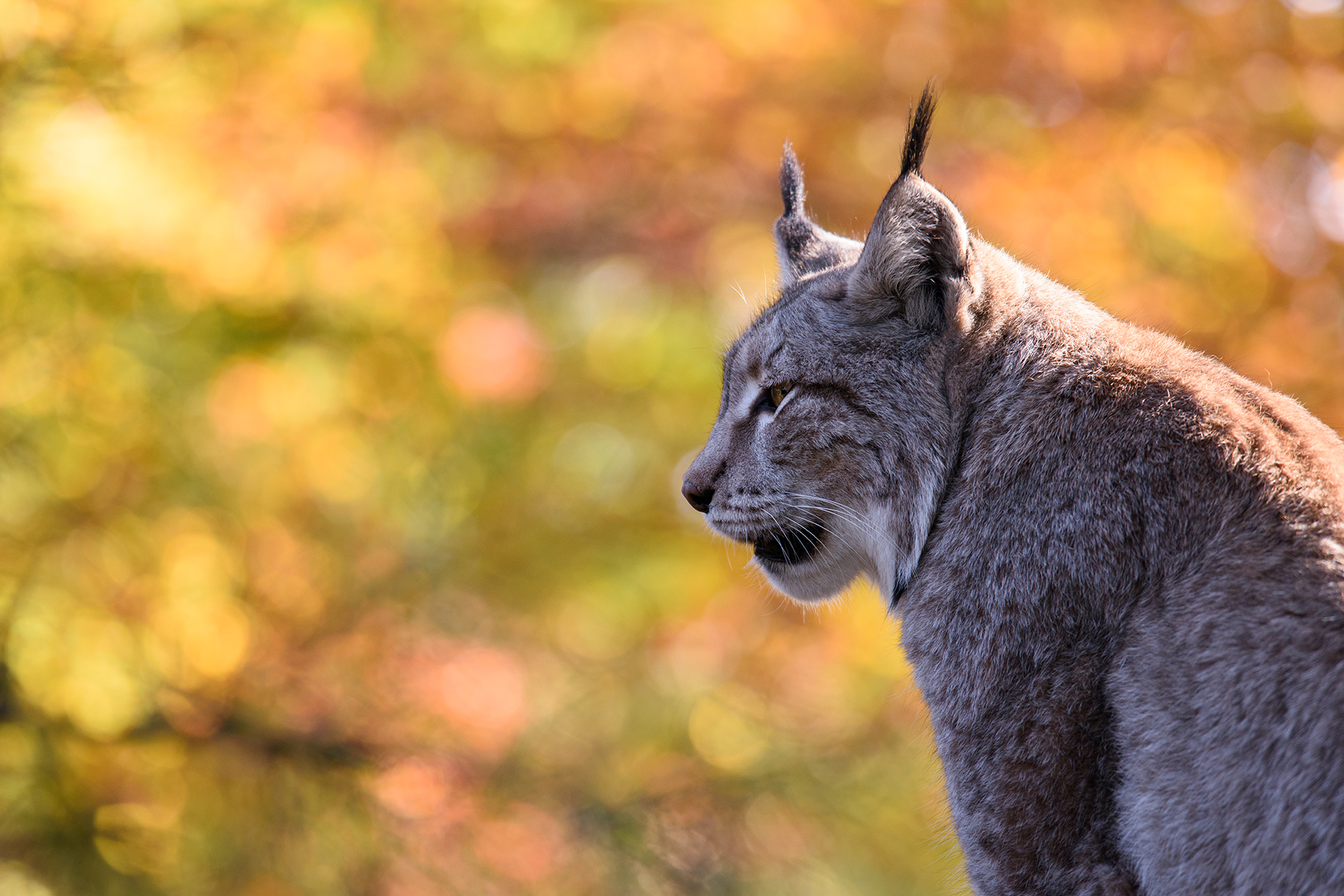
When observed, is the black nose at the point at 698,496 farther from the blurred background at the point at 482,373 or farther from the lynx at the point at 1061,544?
the blurred background at the point at 482,373

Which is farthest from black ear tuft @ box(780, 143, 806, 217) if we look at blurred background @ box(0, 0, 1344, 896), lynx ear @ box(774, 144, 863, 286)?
blurred background @ box(0, 0, 1344, 896)

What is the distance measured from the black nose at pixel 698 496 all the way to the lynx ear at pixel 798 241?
717mm

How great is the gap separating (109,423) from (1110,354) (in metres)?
3.73

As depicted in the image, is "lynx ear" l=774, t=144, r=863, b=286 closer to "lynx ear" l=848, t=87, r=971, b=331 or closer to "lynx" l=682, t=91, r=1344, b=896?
"lynx" l=682, t=91, r=1344, b=896

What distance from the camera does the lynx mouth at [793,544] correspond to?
2520 millimetres

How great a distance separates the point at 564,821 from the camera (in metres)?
4.56

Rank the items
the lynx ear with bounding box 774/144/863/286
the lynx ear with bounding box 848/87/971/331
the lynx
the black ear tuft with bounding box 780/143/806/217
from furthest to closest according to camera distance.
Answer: the black ear tuft with bounding box 780/143/806/217, the lynx ear with bounding box 774/144/863/286, the lynx ear with bounding box 848/87/971/331, the lynx

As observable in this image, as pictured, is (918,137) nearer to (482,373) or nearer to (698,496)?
(698,496)

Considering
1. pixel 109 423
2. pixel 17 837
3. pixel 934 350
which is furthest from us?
pixel 109 423

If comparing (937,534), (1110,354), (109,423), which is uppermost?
(109,423)

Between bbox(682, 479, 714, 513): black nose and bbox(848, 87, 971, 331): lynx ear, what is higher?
bbox(848, 87, 971, 331): lynx ear

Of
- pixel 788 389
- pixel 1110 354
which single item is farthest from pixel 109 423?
pixel 1110 354

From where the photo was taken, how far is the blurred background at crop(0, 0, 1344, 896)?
414 centimetres

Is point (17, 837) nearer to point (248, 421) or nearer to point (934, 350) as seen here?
point (248, 421)
